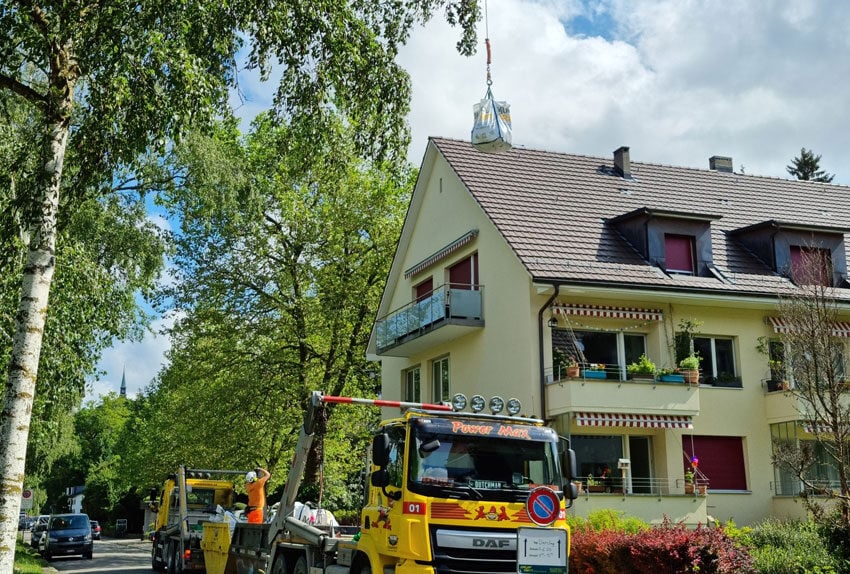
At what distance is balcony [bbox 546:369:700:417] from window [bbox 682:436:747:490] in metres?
1.38

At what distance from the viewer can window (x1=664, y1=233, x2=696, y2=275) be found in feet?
81.9

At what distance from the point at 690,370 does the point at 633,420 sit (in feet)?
6.92

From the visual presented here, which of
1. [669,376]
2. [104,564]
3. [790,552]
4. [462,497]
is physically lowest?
[104,564]

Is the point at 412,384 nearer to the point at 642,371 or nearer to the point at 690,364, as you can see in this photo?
the point at 642,371

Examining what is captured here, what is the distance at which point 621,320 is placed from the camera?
77.5 feet

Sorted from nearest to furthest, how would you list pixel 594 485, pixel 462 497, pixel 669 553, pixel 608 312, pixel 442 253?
pixel 462 497 < pixel 669 553 < pixel 594 485 < pixel 608 312 < pixel 442 253

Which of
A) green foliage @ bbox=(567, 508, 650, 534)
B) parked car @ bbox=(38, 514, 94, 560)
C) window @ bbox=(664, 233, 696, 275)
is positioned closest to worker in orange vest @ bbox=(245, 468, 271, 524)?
green foliage @ bbox=(567, 508, 650, 534)

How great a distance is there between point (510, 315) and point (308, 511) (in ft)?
34.5

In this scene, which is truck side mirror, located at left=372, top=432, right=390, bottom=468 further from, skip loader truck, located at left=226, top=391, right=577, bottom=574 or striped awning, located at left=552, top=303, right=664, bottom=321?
striped awning, located at left=552, top=303, right=664, bottom=321

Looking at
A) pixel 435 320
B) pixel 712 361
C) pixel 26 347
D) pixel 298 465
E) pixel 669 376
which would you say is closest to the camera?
pixel 26 347

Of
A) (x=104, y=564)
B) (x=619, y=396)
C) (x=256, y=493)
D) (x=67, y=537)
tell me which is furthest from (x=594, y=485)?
(x=67, y=537)

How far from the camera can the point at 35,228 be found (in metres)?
10.8

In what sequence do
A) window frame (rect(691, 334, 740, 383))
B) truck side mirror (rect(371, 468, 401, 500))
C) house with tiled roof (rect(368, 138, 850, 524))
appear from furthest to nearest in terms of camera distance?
1. window frame (rect(691, 334, 740, 383))
2. house with tiled roof (rect(368, 138, 850, 524))
3. truck side mirror (rect(371, 468, 401, 500))

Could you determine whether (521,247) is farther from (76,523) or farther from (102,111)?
(76,523)
